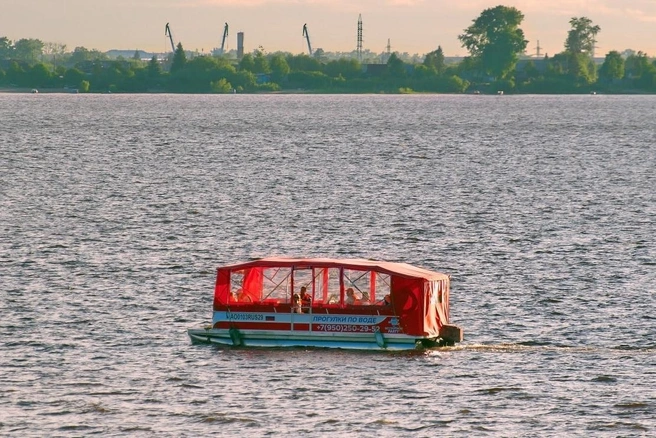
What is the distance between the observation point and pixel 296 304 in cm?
5738

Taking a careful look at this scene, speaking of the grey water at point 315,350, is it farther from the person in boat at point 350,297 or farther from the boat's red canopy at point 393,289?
the person in boat at point 350,297

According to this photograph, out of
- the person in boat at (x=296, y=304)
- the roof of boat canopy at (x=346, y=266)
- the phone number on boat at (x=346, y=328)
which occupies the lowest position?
the phone number on boat at (x=346, y=328)

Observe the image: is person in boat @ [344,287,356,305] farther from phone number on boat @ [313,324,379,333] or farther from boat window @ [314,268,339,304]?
phone number on boat @ [313,324,379,333]

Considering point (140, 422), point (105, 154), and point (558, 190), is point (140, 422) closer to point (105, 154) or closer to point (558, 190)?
point (558, 190)

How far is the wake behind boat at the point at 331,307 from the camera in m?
56.7

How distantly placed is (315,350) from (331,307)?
194 cm

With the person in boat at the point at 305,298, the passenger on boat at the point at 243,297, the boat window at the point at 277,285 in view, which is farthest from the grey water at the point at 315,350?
the boat window at the point at 277,285

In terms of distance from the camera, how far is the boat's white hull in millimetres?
56750

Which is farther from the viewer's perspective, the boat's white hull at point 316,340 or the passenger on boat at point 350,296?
the passenger on boat at point 350,296

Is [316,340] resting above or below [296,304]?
below

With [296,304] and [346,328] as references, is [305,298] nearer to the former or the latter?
[296,304]

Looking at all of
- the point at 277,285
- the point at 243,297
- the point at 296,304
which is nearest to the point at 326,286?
the point at 296,304

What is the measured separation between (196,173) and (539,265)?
254 ft

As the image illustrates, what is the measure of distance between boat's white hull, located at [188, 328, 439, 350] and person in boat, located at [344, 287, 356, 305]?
4.68ft
